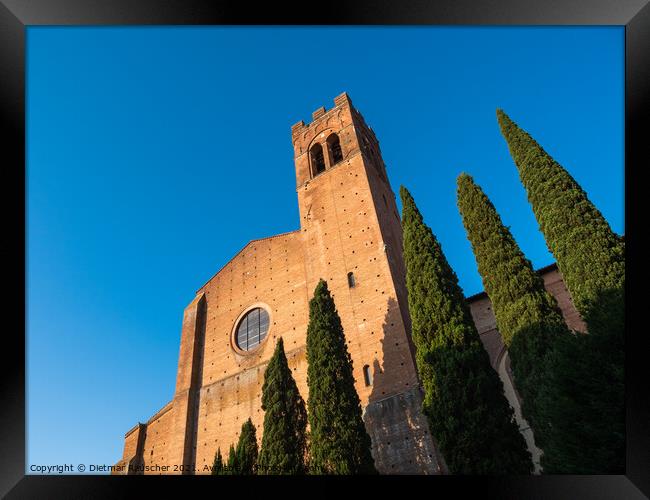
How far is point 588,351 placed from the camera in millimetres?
6727

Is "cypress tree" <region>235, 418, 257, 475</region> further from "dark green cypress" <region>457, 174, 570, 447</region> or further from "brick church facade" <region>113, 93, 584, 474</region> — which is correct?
"dark green cypress" <region>457, 174, 570, 447</region>

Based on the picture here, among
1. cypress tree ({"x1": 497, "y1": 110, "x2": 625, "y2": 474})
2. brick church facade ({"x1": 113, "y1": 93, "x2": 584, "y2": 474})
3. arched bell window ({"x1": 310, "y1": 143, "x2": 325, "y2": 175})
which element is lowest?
cypress tree ({"x1": 497, "y1": 110, "x2": 625, "y2": 474})

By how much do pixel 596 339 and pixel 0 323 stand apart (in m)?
7.37

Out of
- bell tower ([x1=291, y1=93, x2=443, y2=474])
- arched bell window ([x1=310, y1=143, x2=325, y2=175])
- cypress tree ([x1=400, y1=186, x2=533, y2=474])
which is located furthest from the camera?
arched bell window ([x1=310, y1=143, x2=325, y2=175])

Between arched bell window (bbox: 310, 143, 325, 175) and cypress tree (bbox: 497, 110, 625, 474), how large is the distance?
11610 millimetres

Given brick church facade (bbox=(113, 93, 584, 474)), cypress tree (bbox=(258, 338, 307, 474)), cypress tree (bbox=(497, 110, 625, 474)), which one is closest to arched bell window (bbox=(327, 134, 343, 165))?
brick church facade (bbox=(113, 93, 584, 474))

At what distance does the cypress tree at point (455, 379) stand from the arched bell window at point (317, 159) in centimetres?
896

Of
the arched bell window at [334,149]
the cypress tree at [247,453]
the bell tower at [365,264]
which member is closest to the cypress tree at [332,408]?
the bell tower at [365,264]

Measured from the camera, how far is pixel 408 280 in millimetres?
10602

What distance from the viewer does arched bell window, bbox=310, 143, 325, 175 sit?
63.3 ft

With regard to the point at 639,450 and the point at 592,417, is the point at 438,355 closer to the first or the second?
the point at 592,417
